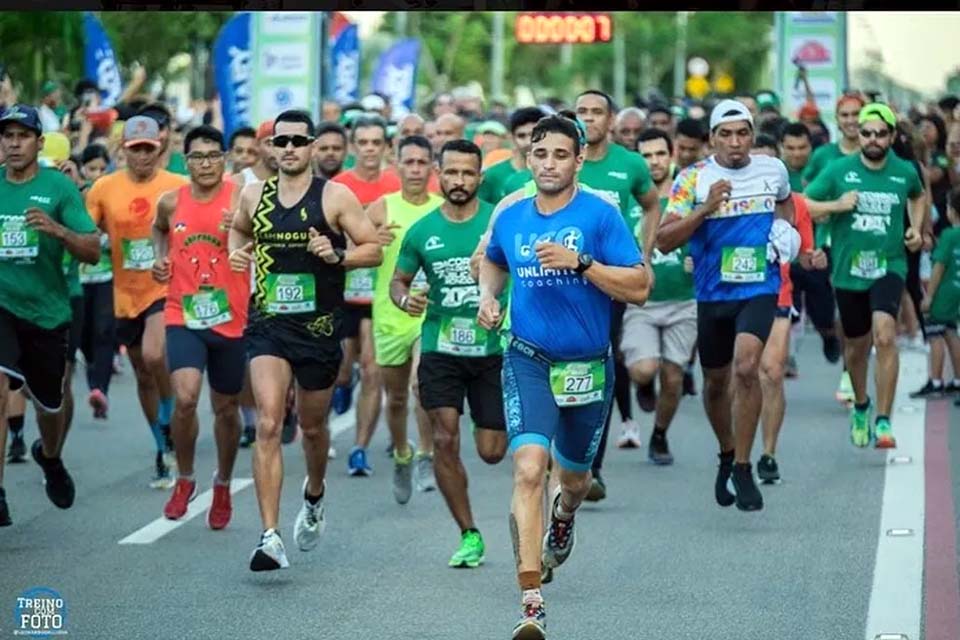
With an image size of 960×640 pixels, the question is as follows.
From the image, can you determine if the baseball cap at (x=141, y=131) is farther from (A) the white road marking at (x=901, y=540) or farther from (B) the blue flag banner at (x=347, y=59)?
(B) the blue flag banner at (x=347, y=59)

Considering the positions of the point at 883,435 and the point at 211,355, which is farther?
the point at 883,435

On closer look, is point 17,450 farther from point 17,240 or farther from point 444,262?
point 444,262

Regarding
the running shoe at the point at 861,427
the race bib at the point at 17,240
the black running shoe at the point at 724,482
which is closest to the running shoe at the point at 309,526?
the race bib at the point at 17,240

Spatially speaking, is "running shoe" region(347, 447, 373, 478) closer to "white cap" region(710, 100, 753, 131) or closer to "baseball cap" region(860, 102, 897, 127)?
"white cap" region(710, 100, 753, 131)

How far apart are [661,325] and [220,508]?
4.02 meters

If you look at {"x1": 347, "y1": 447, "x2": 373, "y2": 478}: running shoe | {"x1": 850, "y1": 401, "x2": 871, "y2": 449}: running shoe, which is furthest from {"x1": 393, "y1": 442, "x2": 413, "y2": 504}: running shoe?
{"x1": 850, "y1": 401, "x2": 871, "y2": 449}: running shoe

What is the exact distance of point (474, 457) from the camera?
15766 millimetres

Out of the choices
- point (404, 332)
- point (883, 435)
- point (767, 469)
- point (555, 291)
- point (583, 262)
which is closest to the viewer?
point (583, 262)

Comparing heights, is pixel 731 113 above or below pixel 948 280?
above

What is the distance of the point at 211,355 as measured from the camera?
13.0 meters

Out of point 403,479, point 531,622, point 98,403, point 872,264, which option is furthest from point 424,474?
point 531,622

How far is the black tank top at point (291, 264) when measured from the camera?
11586 mm

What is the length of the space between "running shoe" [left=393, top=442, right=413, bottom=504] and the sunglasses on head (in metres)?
2.43

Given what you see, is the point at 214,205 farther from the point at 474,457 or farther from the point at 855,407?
the point at 855,407
